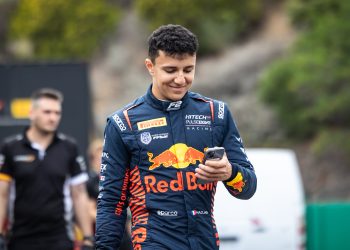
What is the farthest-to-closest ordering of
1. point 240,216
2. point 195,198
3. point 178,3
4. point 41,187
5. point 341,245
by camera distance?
point 178,3
point 341,245
point 240,216
point 41,187
point 195,198

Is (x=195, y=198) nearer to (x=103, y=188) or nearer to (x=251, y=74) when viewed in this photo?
(x=103, y=188)

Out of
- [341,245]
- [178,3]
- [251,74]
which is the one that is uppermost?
[178,3]

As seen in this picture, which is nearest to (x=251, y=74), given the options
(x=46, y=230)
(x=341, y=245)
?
(x=341, y=245)

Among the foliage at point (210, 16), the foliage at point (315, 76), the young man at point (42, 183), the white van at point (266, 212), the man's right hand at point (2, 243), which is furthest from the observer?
the foliage at point (210, 16)

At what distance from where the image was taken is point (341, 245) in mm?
15477

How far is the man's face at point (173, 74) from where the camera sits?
20.0 ft

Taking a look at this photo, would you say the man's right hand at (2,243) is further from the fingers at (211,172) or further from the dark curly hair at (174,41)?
the fingers at (211,172)

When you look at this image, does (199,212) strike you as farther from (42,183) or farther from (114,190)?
(42,183)

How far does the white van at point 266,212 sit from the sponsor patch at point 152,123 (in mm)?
6720

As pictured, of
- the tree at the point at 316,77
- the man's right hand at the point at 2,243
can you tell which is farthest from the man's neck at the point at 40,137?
the tree at the point at 316,77

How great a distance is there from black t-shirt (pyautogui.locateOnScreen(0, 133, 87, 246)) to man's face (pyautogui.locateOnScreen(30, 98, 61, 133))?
7.3 inches

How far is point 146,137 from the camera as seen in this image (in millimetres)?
6137

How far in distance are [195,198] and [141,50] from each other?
37214mm

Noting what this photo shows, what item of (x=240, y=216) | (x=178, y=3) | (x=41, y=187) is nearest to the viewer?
(x=41, y=187)
